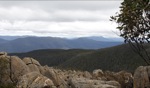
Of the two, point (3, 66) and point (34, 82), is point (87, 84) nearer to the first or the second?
point (34, 82)

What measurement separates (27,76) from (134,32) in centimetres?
1259

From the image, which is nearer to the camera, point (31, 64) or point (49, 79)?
point (49, 79)

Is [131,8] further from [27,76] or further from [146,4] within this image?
[27,76]

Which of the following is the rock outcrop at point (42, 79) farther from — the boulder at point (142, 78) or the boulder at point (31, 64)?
the boulder at point (142, 78)

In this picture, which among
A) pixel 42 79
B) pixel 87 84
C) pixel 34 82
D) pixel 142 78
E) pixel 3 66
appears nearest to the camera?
pixel 34 82

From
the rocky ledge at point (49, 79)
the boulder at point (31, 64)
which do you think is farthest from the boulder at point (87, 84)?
the boulder at point (31, 64)

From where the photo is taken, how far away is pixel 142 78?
4134 cm

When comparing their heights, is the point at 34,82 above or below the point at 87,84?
above

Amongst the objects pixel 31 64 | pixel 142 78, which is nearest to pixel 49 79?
pixel 142 78

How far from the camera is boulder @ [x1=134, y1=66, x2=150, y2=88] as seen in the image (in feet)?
135

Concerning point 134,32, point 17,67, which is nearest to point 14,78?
point 17,67

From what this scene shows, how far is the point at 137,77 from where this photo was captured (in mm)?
42000

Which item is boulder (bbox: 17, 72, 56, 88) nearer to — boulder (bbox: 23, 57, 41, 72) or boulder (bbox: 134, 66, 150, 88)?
boulder (bbox: 134, 66, 150, 88)

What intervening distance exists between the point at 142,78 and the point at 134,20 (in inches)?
436
